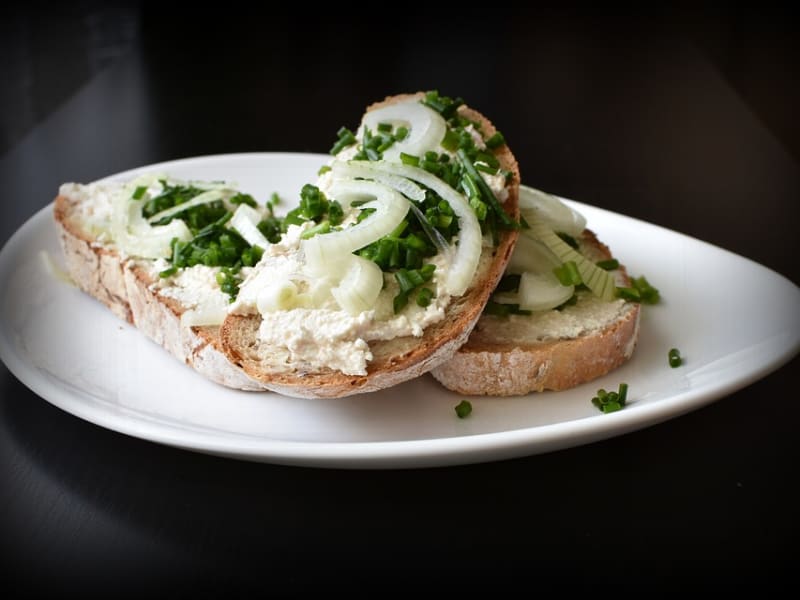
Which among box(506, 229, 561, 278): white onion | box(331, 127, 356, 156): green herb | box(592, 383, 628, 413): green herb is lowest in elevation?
box(592, 383, 628, 413): green herb

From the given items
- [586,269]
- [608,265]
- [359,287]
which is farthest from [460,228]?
[608,265]

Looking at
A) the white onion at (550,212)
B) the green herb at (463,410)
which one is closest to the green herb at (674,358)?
the white onion at (550,212)

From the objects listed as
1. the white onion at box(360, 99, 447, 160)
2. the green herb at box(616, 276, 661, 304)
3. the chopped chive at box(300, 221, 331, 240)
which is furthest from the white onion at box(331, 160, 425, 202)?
the green herb at box(616, 276, 661, 304)

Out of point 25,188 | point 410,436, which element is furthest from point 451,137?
point 25,188

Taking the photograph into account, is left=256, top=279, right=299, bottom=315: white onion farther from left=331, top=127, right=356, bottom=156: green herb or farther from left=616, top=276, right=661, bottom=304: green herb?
left=616, top=276, right=661, bottom=304: green herb

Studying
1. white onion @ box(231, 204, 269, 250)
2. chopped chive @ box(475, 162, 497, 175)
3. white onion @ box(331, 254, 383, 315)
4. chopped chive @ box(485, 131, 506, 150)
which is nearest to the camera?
white onion @ box(331, 254, 383, 315)
